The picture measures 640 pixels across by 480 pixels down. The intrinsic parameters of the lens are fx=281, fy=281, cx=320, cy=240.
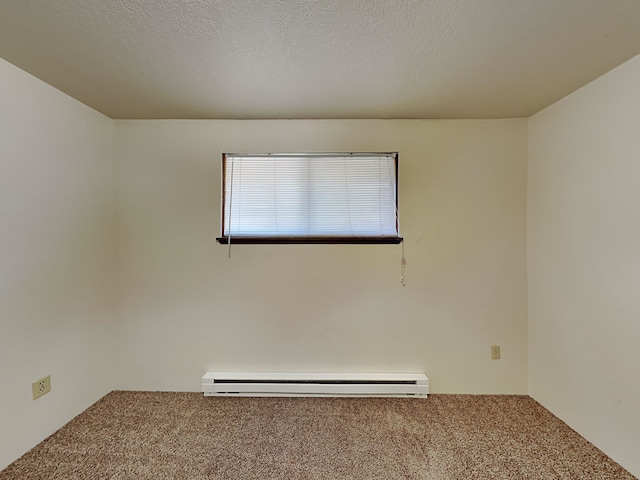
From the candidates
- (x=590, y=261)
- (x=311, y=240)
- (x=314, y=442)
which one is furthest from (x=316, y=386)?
(x=590, y=261)

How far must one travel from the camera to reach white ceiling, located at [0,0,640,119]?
3.76 ft

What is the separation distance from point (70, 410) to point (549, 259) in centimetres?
352

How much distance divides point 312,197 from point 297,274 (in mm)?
639

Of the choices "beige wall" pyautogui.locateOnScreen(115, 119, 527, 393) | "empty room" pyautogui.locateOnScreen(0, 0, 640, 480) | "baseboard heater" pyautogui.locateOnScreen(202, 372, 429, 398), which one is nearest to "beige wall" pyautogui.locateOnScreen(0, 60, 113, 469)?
"empty room" pyautogui.locateOnScreen(0, 0, 640, 480)

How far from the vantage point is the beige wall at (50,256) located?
5.13 feet

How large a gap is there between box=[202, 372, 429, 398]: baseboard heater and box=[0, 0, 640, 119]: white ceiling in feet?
6.74

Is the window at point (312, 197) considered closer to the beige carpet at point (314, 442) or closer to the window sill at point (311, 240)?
the window sill at point (311, 240)

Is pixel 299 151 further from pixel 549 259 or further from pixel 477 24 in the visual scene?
pixel 549 259

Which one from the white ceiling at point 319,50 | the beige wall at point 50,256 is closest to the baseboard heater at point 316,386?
the beige wall at point 50,256

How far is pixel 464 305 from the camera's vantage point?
2.26 metres

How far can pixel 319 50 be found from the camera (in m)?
1.40

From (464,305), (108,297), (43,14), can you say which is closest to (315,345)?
(464,305)

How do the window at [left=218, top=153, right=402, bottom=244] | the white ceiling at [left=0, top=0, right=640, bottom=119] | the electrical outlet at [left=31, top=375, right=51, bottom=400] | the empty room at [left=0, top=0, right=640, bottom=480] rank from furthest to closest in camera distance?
the window at [left=218, top=153, right=402, bottom=244]
the electrical outlet at [left=31, top=375, right=51, bottom=400]
the empty room at [left=0, top=0, right=640, bottom=480]
the white ceiling at [left=0, top=0, right=640, bottom=119]

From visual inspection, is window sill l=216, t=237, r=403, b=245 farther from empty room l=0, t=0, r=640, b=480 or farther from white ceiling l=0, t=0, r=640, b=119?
white ceiling l=0, t=0, r=640, b=119
